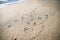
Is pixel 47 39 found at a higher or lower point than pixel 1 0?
lower

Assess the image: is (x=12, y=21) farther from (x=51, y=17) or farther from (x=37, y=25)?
(x=51, y=17)

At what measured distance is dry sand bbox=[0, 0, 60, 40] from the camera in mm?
1675

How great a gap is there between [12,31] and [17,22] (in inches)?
11.2

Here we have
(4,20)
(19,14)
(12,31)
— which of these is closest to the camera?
(12,31)

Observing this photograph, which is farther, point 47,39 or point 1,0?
point 1,0

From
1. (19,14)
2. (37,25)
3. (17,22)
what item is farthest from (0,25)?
(37,25)

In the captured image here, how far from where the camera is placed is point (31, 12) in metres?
2.43

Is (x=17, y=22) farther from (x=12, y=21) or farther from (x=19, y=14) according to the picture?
(x=19, y=14)

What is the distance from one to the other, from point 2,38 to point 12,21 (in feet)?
1.66

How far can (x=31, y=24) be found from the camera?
1947 millimetres

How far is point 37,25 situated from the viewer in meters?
1.90

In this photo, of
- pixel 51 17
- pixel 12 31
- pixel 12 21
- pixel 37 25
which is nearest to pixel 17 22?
pixel 12 21

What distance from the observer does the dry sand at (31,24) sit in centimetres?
167

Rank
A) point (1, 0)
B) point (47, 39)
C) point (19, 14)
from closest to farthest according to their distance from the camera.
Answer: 1. point (47, 39)
2. point (19, 14)
3. point (1, 0)
